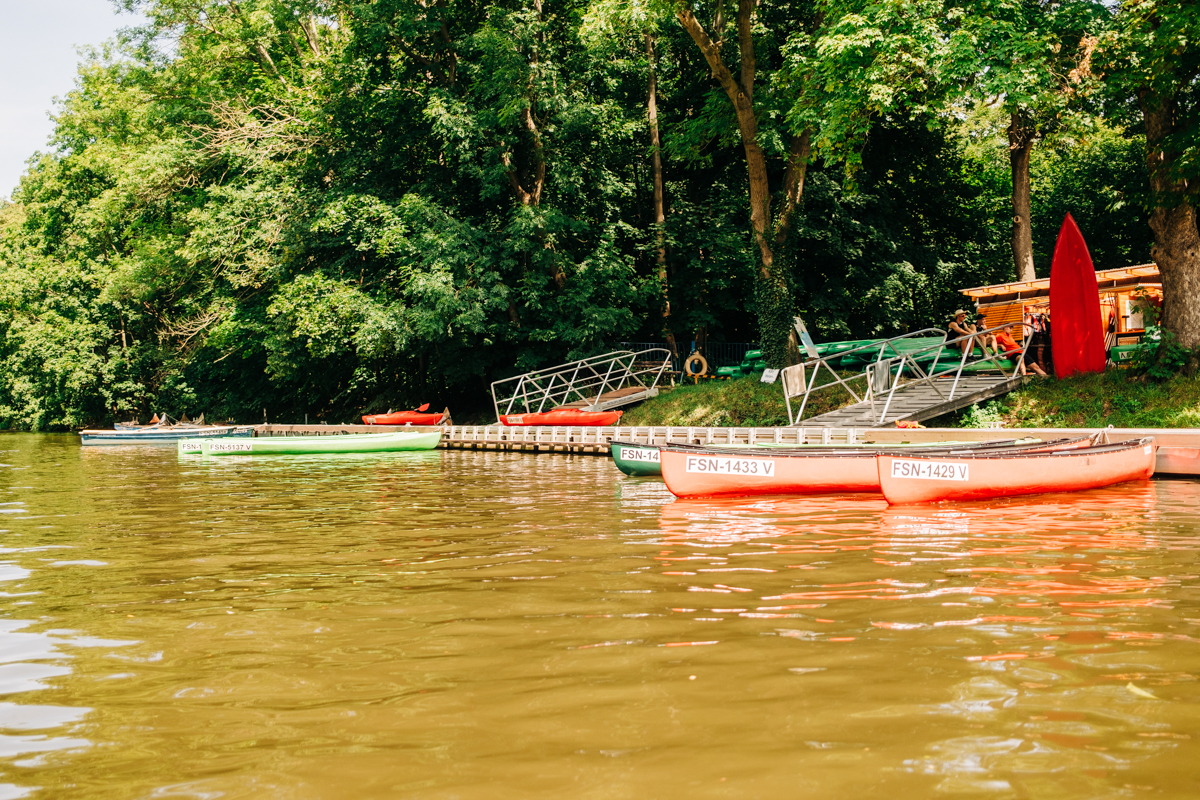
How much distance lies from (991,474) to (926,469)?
0.98 metres

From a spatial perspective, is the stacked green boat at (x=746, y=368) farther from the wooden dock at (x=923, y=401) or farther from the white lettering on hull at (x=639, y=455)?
the white lettering on hull at (x=639, y=455)

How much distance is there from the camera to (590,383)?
104 ft

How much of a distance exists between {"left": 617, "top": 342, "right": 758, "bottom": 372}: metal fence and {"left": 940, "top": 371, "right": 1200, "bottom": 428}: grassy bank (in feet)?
46.1

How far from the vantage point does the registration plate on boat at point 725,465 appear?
12266mm

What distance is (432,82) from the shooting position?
32656 millimetres

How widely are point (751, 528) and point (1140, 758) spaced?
635cm

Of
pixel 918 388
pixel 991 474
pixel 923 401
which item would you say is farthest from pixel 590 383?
pixel 991 474

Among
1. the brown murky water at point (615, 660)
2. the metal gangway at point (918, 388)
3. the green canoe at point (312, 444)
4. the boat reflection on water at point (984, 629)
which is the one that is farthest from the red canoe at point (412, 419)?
the boat reflection on water at point (984, 629)

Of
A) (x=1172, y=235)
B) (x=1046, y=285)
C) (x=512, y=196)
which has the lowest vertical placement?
(x=1046, y=285)

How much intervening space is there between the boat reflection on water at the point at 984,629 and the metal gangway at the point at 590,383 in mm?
18585

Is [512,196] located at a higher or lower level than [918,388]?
higher

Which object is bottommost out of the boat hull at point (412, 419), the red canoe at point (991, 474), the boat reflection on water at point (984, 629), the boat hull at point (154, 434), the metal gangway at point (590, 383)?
the boat reflection on water at point (984, 629)

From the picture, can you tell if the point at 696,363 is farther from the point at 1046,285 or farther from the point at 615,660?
the point at 615,660

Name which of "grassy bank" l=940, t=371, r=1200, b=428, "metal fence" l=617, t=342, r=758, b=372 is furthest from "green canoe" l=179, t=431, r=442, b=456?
"grassy bank" l=940, t=371, r=1200, b=428
